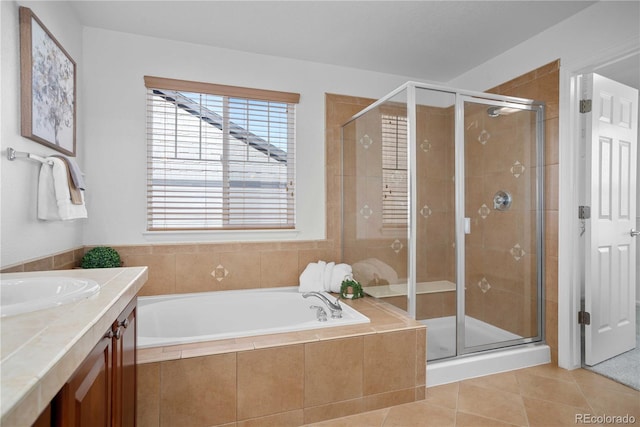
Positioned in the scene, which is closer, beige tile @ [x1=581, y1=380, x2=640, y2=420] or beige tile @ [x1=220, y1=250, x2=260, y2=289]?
beige tile @ [x1=581, y1=380, x2=640, y2=420]

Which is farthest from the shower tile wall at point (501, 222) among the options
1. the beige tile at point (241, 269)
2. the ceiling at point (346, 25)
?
the beige tile at point (241, 269)

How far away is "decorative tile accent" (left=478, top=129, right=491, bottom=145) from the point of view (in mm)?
2457

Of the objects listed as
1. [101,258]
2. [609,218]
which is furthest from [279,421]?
[609,218]

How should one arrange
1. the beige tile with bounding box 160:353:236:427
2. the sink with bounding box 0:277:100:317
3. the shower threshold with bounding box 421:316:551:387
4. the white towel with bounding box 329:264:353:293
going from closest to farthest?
1. the sink with bounding box 0:277:100:317
2. the beige tile with bounding box 160:353:236:427
3. the shower threshold with bounding box 421:316:551:387
4. the white towel with bounding box 329:264:353:293

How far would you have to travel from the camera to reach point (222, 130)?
288 centimetres

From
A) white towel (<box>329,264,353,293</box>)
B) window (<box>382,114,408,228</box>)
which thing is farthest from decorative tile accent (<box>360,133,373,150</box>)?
white towel (<box>329,264,353,293</box>)

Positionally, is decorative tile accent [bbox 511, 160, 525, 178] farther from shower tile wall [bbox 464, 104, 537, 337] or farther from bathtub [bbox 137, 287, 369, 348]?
bathtub [bbox 137, 287, 369, 348]

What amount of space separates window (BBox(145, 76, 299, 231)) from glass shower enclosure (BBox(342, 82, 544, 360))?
31.1 inches

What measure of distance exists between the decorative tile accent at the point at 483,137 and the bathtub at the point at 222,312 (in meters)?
1.49

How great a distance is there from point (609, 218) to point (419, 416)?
6.32 ft

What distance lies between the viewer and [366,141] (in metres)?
2.77

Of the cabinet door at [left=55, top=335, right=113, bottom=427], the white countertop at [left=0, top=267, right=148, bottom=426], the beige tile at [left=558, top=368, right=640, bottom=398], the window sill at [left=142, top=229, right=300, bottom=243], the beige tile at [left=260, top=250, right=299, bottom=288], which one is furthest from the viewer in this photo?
the beige tile at [left=260, top=250, right=299, bottom=288]

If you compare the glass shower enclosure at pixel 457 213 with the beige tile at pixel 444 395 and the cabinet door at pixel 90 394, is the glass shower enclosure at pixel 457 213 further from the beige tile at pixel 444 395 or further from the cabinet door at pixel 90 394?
the cabinet door at pixel 90 394

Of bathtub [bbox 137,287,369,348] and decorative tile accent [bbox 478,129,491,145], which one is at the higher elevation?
decorative tile accent [bbox 478,129,491,145]
